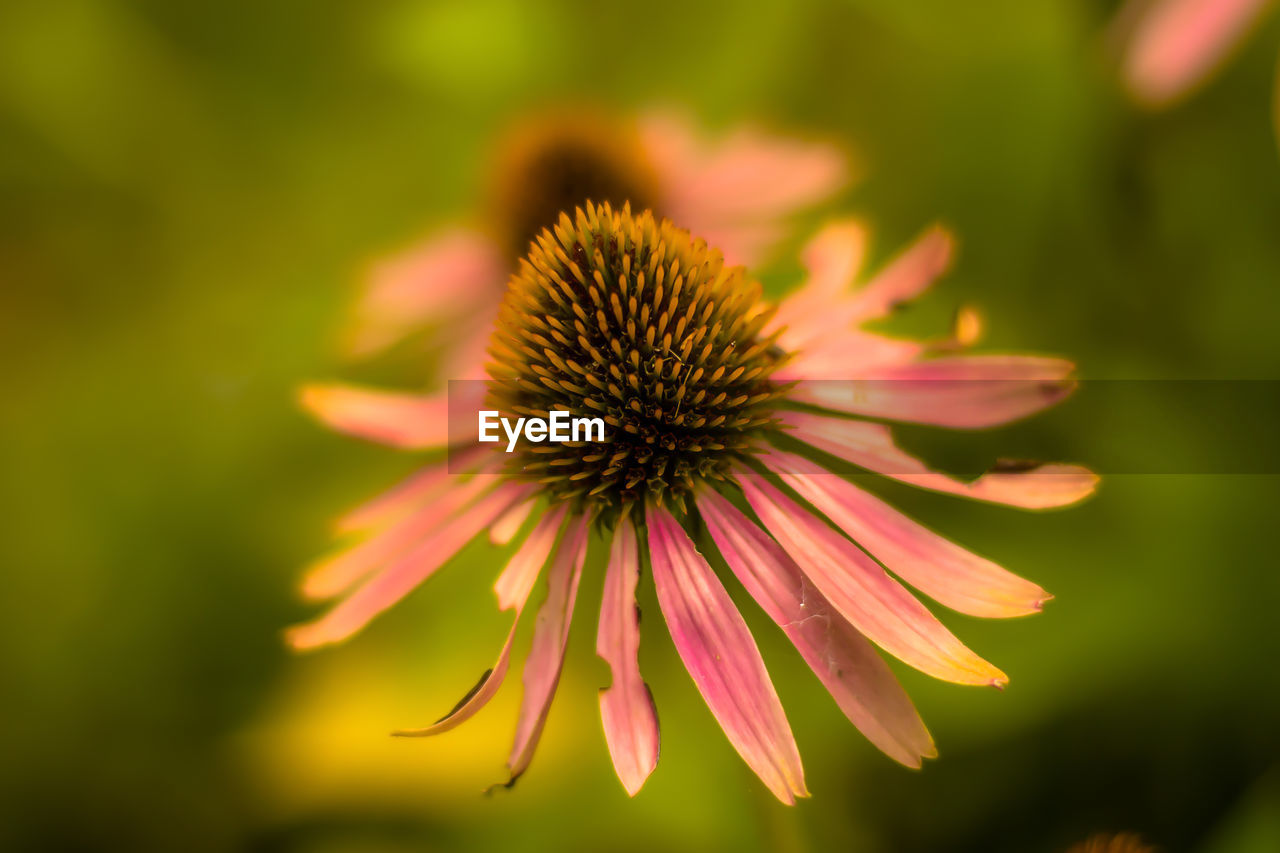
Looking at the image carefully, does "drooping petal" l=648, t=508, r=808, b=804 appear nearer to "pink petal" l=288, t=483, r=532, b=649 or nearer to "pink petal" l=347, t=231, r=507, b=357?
"pink petal" l=288, t=483, r=532, b=649

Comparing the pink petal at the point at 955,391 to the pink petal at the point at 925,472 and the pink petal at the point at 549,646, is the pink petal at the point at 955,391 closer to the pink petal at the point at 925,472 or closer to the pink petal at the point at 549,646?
the pink petal at the point at 925,472

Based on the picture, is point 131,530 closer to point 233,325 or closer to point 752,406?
point 233,325

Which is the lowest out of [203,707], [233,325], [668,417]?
[203,707]

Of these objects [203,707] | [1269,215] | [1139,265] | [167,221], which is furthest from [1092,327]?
[167,221]

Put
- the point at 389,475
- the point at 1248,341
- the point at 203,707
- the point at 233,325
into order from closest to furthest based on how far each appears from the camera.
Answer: the point at 1248,341 < the point at 203,707 < the point at 389,475 < the point at 233,325

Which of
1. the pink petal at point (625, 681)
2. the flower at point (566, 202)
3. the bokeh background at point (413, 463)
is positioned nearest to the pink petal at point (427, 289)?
the flower at point (566, 202)

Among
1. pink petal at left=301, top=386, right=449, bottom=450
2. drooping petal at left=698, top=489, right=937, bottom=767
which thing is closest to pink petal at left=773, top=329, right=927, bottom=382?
drooping petal at left=698, top=489, right=937, bottom=767

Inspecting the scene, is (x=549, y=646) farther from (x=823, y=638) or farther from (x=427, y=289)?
(x=427, y=289)
